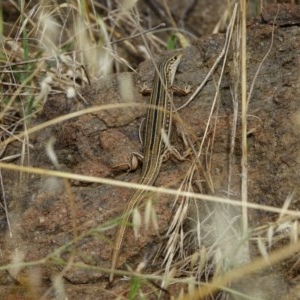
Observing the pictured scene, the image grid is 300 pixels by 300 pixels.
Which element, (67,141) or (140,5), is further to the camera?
(140,5)

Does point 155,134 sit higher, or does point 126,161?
point 155,134

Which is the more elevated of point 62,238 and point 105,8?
point 105,8

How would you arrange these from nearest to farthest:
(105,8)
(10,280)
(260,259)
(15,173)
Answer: (260,259) < (10,280) < (15,173) < (105,8)

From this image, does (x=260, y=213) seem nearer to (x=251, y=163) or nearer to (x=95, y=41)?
(x=251, y=163)

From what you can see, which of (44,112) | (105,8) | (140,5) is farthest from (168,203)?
(140,5)

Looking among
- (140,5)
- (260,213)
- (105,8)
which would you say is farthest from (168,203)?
(140,5)

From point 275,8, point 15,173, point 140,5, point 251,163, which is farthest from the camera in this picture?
point 140,5

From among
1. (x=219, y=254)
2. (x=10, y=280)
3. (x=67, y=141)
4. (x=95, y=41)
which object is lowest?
(x=10, y=280)

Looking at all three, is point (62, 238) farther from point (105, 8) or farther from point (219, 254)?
point (105, 8)
